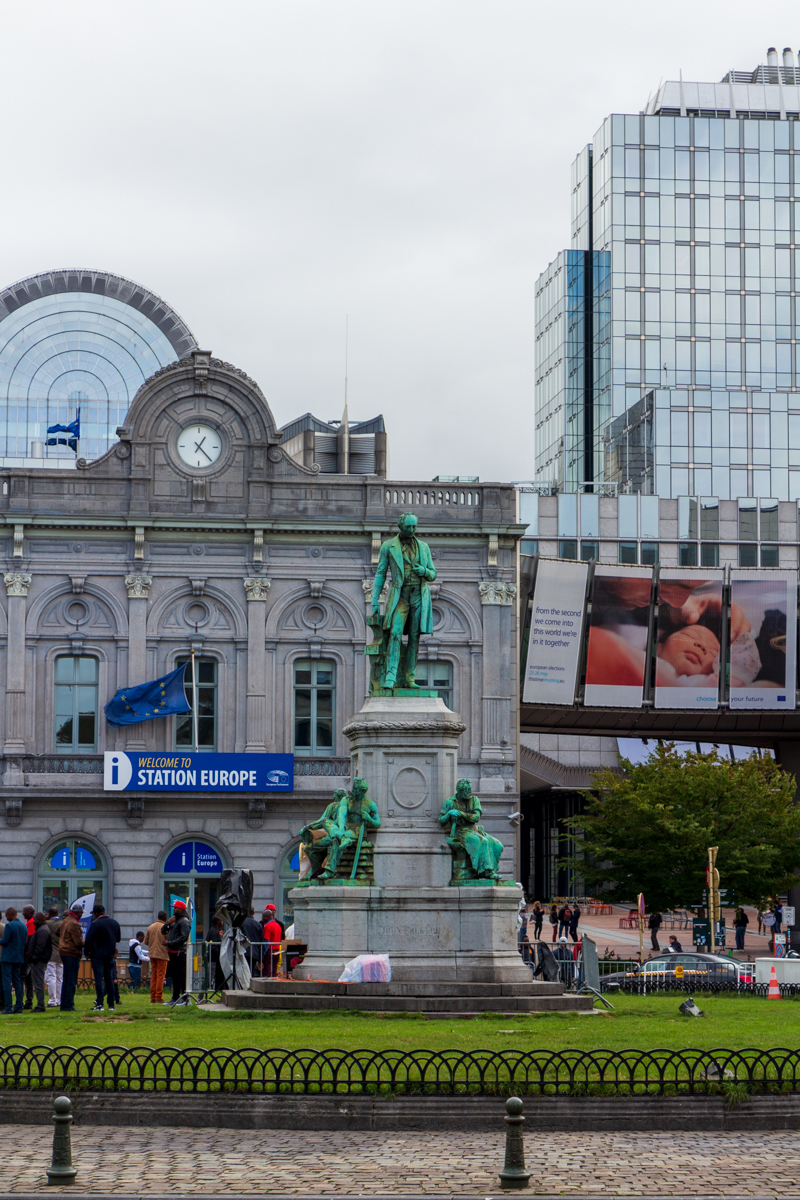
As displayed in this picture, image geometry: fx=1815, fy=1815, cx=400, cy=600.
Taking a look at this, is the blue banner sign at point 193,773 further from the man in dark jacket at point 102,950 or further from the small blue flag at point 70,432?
the man in dark jacket at point 102,950

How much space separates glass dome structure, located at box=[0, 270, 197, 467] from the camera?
210 feet

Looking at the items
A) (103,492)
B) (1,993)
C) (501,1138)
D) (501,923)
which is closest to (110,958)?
(1,993)

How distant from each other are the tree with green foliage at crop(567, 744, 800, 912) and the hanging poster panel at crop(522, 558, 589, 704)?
353cm

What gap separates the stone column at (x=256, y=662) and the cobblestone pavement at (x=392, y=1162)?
32432mm

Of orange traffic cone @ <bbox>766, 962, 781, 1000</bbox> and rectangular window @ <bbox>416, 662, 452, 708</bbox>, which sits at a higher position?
rectangular window @ <bbox>416, 662, 452, 708</bbox>

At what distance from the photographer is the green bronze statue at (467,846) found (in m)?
24.0

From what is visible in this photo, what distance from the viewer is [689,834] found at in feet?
164

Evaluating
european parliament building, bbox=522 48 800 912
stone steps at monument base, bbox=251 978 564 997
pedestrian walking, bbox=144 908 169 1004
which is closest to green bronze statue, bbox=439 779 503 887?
stone steps at monument base, bbox=251 978 564 997

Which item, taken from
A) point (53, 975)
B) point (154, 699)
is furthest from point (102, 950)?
point (154, 699)

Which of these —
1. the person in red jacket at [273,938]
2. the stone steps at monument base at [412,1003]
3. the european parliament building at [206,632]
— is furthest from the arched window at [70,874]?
the stone steps at monument base at [412,1003]

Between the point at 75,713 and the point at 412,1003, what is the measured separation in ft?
91.4

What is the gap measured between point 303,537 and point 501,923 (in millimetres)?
26535

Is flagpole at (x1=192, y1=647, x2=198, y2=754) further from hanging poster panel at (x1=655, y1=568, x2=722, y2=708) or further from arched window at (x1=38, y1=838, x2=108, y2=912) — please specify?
hanging poster panel at (x1=655, y1=568, x2=722, y2=708)

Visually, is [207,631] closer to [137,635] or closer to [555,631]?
[137,635]
